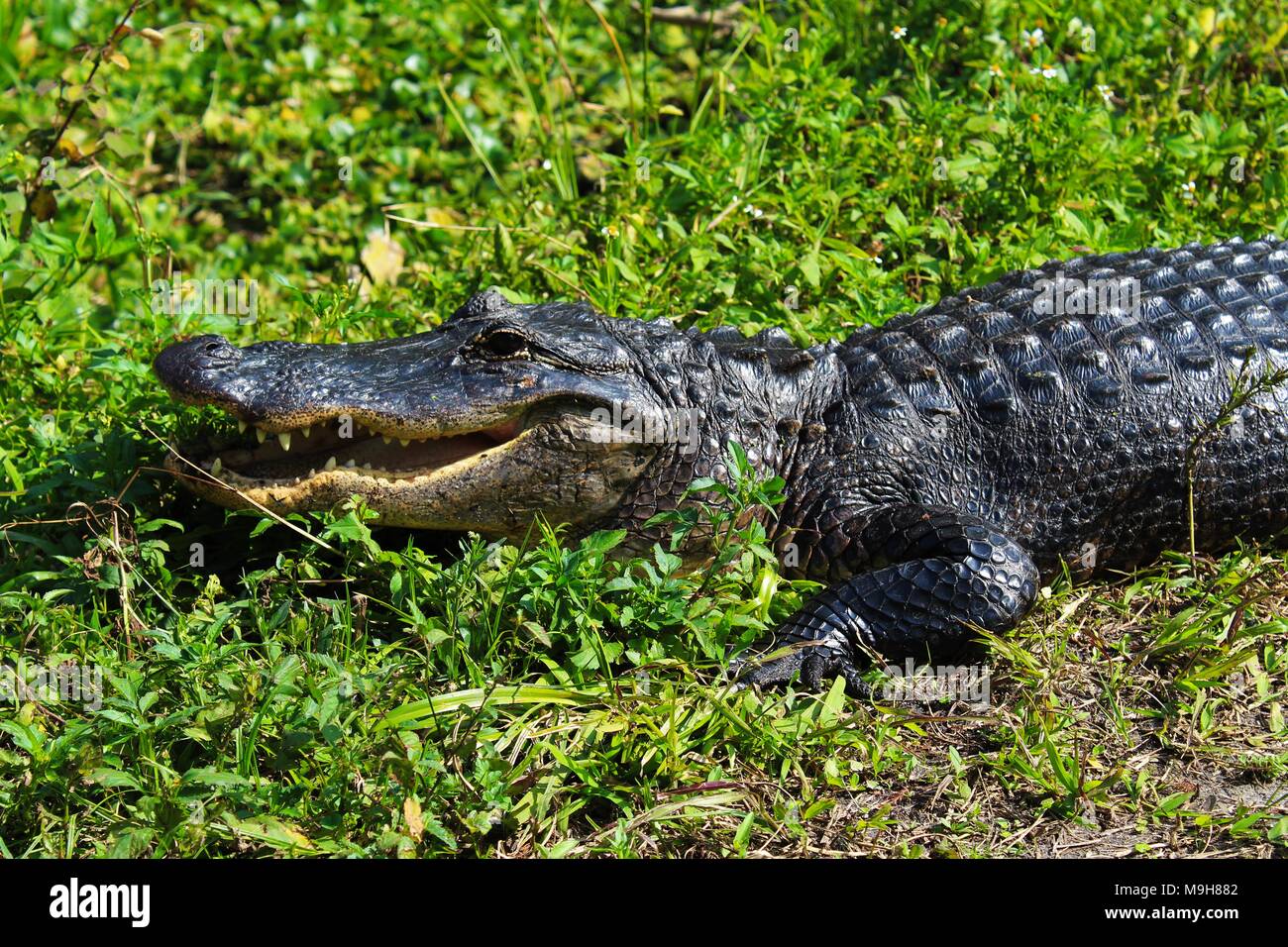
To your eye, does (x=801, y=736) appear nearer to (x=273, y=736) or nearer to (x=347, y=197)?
(x=273, y=736)

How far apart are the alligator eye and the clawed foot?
1211 millimetres

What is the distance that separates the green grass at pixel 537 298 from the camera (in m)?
3.45

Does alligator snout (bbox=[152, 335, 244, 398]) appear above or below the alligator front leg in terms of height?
above

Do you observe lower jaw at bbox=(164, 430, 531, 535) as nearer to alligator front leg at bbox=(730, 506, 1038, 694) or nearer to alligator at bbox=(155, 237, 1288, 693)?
alligator at bbox=(155, 237, 1288, 693)

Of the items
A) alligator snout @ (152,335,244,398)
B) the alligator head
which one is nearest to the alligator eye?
the alligator head

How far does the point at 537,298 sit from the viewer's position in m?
5.82

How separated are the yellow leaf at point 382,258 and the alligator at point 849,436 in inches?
79.0

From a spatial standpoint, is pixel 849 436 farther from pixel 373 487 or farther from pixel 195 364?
pixel 195 364

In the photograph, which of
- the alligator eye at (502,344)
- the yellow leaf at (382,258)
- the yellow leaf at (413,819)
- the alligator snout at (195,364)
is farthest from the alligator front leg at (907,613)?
the yellow leaf at (382,258)

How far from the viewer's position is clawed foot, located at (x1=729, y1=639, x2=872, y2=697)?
396 centimetres

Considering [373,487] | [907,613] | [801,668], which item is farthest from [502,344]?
[907,613]

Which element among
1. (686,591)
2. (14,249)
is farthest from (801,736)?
(14,249)

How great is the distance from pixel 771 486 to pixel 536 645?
84 centimetres

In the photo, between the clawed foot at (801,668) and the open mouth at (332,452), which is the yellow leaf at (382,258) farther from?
the clawed foot at (801,668)
